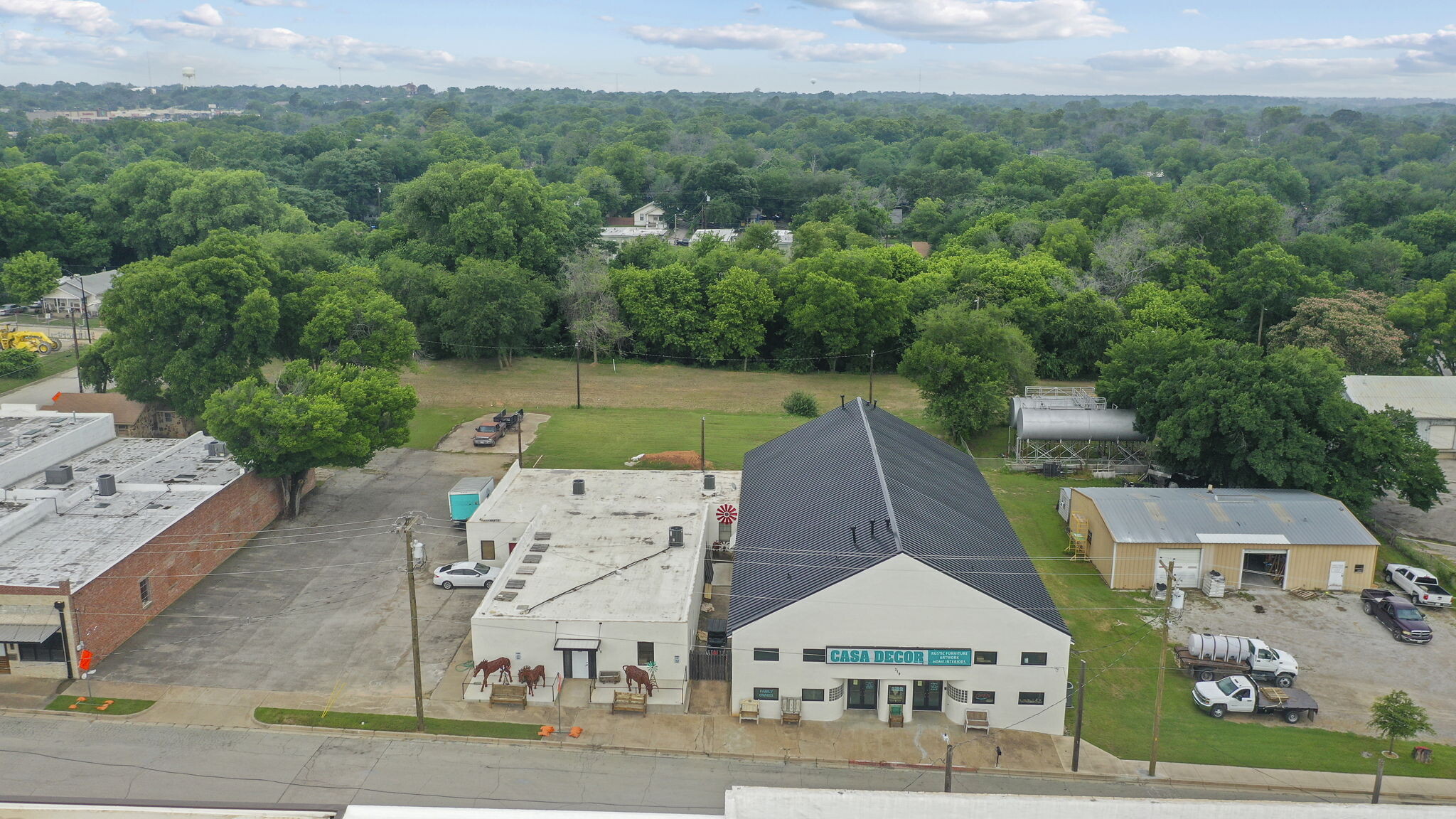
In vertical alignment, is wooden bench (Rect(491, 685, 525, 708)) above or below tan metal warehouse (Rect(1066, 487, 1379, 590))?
below

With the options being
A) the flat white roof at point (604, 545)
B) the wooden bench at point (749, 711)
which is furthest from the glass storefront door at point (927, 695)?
the flat white roof at point (604, 545)

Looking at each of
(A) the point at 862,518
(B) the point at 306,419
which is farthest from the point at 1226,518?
(B) the point at 306,419

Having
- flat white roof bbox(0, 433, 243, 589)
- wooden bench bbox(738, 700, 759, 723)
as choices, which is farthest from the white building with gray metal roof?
flat white roof bbox(0, 433, 243, 589)

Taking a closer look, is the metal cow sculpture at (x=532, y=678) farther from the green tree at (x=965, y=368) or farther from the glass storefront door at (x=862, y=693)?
the green tree at (x=965, y=368)

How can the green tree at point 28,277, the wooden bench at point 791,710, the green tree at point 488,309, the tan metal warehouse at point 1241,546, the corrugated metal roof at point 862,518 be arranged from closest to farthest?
Answer: the wooden bench at point 791,710 < the corrugated metal roof at point 862,518 < the tan metal warehouse at point 1241,546 < the green tree at point 488,309 < the green tree at point 28,277

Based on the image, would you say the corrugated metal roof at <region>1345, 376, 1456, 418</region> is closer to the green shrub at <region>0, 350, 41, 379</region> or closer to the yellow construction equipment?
the green shrub at <region>0, 350, 41, 379</region>
